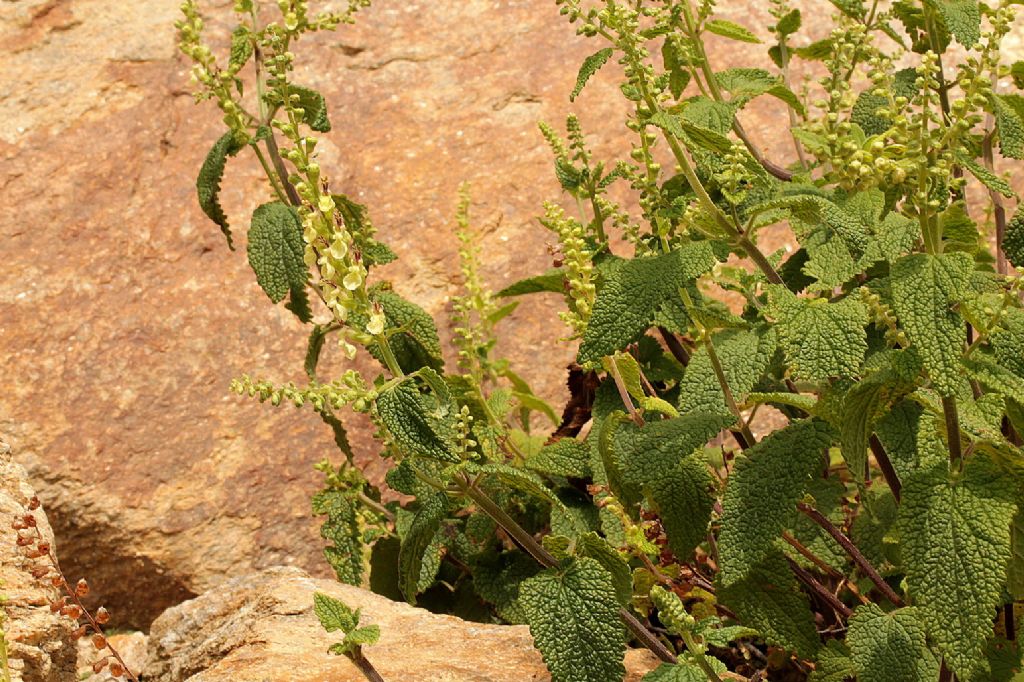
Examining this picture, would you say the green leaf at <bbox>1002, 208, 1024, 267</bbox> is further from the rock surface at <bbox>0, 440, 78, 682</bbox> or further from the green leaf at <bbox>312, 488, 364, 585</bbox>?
the rock surface at <bbox>0, 440, 78, 682</bbox>

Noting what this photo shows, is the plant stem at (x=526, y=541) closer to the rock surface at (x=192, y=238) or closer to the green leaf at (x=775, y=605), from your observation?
the green leaf at (x=775, y=605)

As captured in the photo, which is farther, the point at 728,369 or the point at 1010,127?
the point at 1010,127

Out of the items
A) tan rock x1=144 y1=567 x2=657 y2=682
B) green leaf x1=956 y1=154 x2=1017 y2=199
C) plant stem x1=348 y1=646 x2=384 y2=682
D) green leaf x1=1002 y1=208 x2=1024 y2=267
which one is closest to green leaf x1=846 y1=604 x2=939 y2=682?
tan rock x1=144 y1=567 x2=657 y2=682

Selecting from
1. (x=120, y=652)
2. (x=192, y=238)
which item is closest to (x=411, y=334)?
(x=120, y=652)

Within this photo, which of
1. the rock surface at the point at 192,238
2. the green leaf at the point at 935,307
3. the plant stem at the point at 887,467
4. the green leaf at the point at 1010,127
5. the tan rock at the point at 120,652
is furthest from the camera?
the rock surface at the point at 192,238

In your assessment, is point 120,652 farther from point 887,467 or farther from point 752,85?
point 752,85

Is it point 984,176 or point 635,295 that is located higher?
point 984,176

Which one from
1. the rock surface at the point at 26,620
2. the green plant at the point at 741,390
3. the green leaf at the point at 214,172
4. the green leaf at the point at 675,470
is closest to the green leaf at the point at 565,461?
the green plant at the point at 741,390

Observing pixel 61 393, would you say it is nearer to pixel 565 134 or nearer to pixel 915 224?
pixel 565 134
